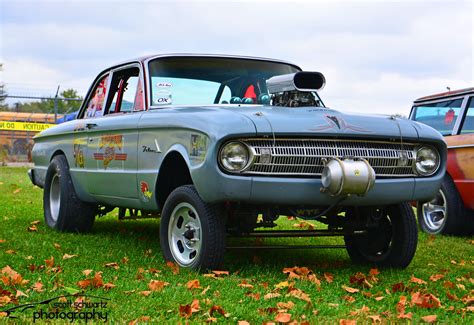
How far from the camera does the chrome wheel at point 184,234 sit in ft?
18.1

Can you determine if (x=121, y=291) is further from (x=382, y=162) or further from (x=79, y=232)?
(x=79, y=232)

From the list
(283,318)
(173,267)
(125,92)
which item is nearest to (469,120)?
(125,92)

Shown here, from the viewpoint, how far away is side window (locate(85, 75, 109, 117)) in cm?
768

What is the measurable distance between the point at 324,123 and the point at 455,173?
397cm

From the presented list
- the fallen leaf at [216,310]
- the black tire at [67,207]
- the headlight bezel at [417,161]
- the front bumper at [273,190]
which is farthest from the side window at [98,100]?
the fallen leaf at [216,310]

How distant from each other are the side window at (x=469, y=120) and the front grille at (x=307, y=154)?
12.0 feet

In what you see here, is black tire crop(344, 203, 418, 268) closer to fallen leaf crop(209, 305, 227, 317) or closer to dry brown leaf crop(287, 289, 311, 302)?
dry brown leaf crop(287, 289, 311, 302)

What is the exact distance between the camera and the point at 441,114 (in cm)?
940

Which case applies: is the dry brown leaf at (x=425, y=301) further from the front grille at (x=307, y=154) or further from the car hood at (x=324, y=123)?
the car hood at (x=324, y=123)

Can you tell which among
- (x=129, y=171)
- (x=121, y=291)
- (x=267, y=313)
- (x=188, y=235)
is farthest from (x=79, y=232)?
(x=267, y=313)

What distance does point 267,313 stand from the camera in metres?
4.31

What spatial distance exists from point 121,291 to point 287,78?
7.32 ft

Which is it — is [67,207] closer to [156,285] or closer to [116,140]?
[116,140]

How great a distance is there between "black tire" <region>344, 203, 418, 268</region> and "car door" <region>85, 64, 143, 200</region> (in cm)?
194
